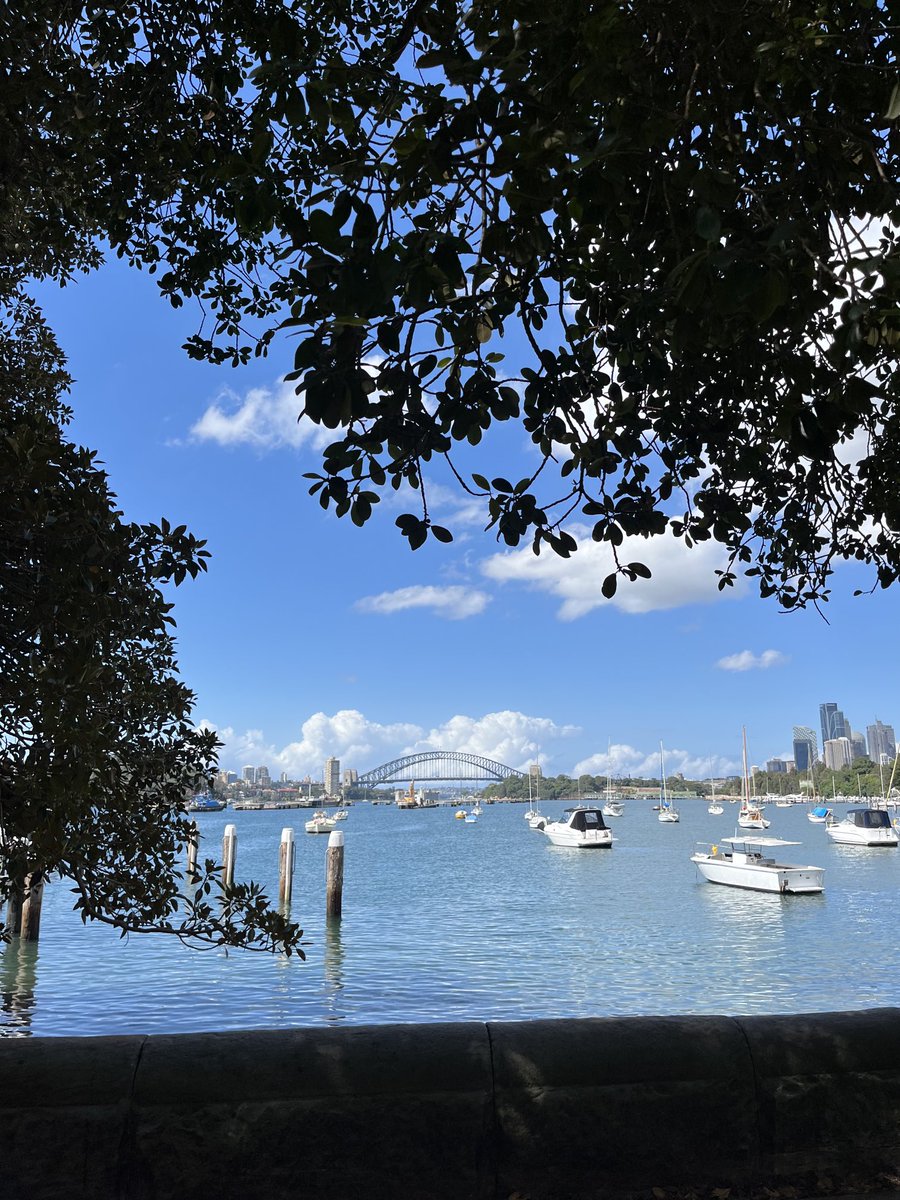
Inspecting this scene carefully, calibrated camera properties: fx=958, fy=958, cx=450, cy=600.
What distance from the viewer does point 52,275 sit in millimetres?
7664

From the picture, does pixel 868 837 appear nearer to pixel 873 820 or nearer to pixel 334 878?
pixel 873 820

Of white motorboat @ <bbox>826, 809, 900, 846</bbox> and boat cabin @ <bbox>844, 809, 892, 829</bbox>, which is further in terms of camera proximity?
boat cabin @ <bbox>844, 809, 892, 829</bbox>

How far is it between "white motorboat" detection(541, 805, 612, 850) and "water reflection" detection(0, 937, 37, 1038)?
4857 centimetres

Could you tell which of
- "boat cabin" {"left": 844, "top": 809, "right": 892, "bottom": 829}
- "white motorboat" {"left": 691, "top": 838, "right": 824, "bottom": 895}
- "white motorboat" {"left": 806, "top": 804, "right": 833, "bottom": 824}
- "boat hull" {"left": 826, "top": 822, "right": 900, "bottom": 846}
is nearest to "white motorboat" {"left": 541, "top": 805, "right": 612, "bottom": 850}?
"boat hull" {"left": 826, "top": 822, "right": 900, "bottom": 846}

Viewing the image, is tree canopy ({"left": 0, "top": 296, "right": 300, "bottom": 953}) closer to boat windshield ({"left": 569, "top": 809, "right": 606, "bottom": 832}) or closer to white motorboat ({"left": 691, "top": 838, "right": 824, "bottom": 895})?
white motorboat ({"left": 691, "top": 838, "right": 824, "bottom": 895})

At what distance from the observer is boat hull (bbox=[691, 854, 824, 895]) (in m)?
39.4

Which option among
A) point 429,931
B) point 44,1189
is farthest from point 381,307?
point 429,931

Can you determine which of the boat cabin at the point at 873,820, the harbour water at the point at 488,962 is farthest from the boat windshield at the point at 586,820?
the harbour water at the point at 488,962

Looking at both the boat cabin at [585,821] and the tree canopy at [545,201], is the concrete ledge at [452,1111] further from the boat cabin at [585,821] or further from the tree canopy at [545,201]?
the boat cabin at [585,821]

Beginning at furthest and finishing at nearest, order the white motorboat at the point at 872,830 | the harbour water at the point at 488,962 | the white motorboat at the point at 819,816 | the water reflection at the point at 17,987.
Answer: the white motorboat at the point at 819,816
the white motorboat at the point at 872,830
the harbour water at the point at 488,962
the water reflection at the point at 17,987

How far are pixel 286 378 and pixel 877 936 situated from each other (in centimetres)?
3244

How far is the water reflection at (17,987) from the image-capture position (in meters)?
16.7

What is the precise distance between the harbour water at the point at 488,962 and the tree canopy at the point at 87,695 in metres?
12.2

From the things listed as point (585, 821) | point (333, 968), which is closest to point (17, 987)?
point (333, 968)
